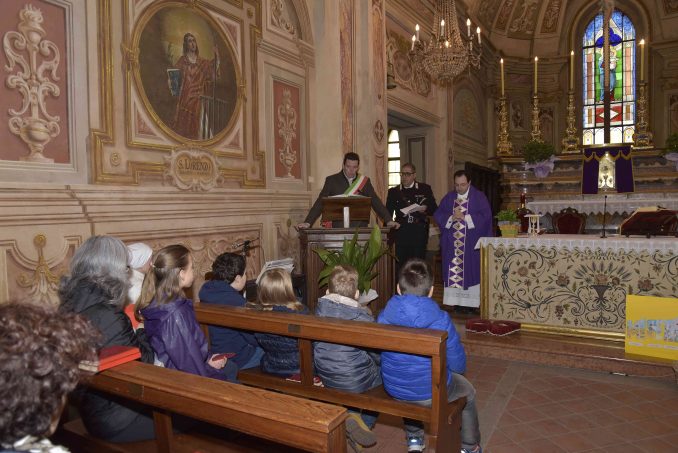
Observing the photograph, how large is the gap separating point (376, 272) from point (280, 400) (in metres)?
4.07

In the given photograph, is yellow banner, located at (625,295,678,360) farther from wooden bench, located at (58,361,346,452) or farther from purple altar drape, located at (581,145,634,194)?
purple altar drape, located at (581,145,634,194)

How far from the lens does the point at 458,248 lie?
680cm

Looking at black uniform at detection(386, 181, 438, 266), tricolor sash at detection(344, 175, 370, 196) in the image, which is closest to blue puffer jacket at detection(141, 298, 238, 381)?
tricolor sash at detection(344, 175, 370, 196)

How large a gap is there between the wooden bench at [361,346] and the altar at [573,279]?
118 inches

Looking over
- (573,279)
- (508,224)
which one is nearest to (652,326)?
(573,279)

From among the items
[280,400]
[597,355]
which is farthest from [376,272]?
[280,400]

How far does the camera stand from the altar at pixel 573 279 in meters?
4.96

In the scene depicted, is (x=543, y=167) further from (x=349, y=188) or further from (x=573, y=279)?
(x=349, y=188)

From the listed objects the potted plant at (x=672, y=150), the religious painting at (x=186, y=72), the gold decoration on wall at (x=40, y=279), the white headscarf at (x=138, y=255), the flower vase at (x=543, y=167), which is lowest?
the gold decoration on wall at (x=40, y=279)

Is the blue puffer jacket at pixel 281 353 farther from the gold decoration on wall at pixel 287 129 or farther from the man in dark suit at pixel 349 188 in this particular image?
the gold decoration on wall at pixel 287 129

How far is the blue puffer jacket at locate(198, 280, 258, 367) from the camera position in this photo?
11.3 ft

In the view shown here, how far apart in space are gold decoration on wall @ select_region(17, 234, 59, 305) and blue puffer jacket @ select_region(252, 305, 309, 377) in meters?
1.75

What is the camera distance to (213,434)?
2.53 m

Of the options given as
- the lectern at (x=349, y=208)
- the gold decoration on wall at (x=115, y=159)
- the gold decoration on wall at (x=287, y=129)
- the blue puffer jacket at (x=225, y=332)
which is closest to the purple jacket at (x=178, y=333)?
the blue puffer jacket at (x=225, y=332)
